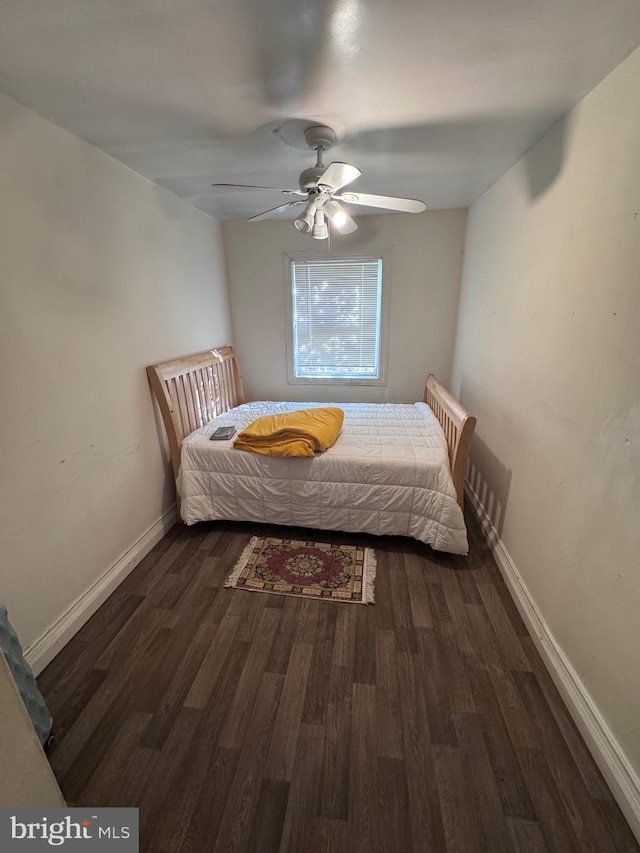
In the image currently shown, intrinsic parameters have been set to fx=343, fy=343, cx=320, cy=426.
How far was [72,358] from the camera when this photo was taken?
1.71 metres

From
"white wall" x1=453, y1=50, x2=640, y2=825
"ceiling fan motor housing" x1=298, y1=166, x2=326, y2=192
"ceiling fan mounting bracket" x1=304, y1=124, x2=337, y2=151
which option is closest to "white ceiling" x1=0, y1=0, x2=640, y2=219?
"ceiling fan mounting bracket" x1=304, y1=124, x2=337, y2=151

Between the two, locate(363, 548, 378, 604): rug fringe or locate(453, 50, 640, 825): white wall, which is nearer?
locate(453, 50, 640, 825): white wall

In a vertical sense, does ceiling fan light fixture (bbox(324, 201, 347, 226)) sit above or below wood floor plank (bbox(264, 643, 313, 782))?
above

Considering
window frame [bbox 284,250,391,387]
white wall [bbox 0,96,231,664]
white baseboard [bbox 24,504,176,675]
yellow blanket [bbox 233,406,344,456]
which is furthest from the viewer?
window frame [bbox 284,250,391,387]

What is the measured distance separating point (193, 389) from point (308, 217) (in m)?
1.50

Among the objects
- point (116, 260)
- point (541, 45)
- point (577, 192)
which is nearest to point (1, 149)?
point (116, 260)

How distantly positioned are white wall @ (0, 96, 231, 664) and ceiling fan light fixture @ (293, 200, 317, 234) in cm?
105

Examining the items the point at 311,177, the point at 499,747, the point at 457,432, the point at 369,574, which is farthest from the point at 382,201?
the point at 499,747

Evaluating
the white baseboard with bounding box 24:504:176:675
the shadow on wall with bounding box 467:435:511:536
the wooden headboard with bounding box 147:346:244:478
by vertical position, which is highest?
the wooden headboard with bounding box 147:346:244:478

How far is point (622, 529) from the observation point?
46.2 inches

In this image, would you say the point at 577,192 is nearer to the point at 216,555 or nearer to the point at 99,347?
the point at 99,347

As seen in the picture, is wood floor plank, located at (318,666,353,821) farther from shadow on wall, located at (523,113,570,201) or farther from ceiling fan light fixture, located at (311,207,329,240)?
shadow on wall, located at (523,113,570,201)

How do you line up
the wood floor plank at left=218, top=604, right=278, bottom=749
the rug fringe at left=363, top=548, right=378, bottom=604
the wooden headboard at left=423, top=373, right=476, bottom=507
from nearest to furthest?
the wood floor plank at left=218, top=604, right=278, bottom=749 < the rug fringe at left=363, top=548, right=378, bottom=604 < the wooden headboard at left=423, top=373, right=476, bottom=507

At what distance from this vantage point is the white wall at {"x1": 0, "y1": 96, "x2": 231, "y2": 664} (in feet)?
4.70
